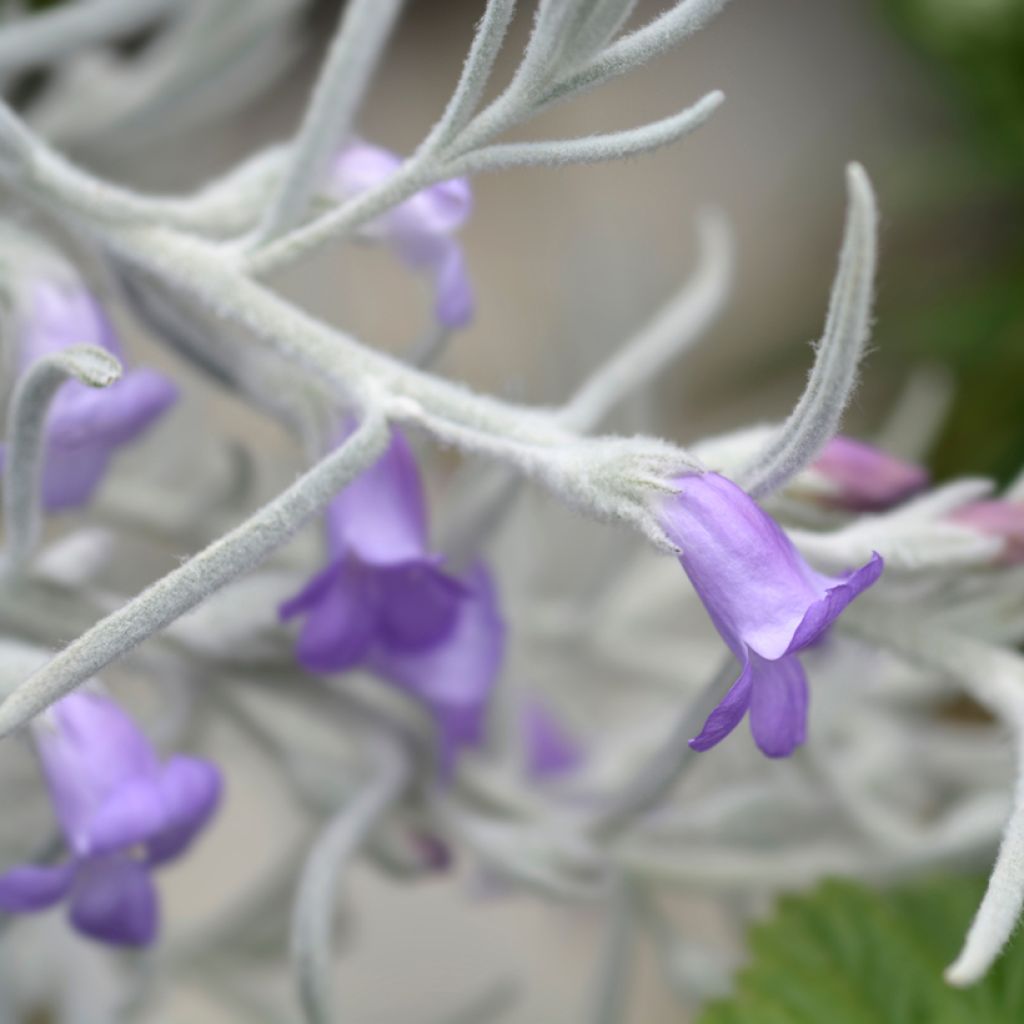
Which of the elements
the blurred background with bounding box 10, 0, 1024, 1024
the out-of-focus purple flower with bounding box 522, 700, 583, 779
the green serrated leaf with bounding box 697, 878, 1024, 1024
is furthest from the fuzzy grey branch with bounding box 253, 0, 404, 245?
the blurred background with bounding box 10, 0, 1024, 1024

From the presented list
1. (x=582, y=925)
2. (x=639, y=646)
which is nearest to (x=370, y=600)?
(x=639, y=646)

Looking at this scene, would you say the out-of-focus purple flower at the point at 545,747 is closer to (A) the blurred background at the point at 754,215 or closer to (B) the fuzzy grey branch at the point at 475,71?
(A) the blurred background at the point at 754,215

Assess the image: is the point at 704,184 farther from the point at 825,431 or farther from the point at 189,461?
the point at 825,431

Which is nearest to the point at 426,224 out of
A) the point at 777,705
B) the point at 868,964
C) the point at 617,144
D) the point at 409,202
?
the point at 409,202

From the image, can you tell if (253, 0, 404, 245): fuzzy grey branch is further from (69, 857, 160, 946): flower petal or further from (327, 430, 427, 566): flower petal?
(69, 857, 160, 946): flower petal

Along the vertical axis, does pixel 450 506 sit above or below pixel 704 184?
above

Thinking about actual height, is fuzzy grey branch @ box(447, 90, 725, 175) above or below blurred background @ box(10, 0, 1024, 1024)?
above
